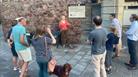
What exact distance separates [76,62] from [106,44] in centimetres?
176

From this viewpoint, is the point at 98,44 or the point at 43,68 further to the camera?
the point at 98,44

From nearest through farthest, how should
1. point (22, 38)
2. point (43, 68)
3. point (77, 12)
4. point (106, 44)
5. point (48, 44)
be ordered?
point (48, 44)
point (43, 68)
point (22, 38)
point (106, 44)
point (77, 12)

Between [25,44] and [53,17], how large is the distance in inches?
213

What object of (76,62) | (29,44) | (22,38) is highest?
(22,38)

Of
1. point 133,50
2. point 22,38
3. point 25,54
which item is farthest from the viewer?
point 133,50

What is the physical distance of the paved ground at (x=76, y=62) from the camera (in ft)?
28.7

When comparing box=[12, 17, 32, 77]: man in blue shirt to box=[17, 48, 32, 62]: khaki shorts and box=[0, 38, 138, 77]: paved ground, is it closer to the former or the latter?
box=[17, 48, 32, 62]: khaki shorts

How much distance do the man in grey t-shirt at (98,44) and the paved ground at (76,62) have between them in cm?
120

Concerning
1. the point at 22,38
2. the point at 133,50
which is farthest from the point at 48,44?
the point at 133,50

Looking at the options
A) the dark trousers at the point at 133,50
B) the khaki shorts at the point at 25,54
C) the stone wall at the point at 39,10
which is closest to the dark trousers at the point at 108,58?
the dark trousers at the point at 133,50

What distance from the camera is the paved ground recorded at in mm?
8750

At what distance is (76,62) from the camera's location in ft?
32.7

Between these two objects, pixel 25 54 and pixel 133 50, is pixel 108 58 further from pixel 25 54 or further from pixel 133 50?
pixel 25 54

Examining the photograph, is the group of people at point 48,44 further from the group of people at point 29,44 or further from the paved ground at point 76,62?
the paved ground at point 76,62
